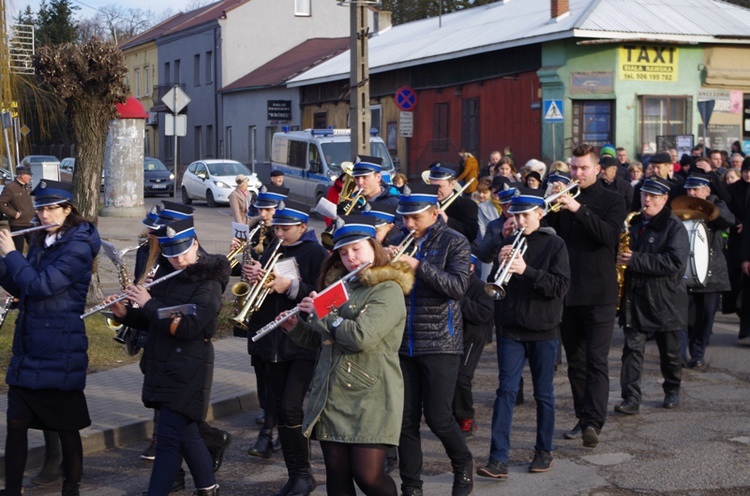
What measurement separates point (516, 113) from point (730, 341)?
60.9 ft

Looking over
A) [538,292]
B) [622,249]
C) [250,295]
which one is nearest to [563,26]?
[622,249]

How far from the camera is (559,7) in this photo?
29.7m

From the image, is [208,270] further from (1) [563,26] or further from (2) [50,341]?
(1) [563,26]

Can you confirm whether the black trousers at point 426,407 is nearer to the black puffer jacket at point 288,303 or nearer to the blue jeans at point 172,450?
the black puffer jacket at point 288,303

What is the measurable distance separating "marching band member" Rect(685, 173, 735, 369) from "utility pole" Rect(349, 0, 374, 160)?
19.9ft

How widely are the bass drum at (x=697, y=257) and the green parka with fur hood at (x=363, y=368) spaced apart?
5.53m

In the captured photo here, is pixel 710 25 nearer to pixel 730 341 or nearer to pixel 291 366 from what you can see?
pixel 730 341

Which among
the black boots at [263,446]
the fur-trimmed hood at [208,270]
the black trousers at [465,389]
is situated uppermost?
the fur-trimmed hood at [208,270]

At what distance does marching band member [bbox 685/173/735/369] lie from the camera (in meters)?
11.0

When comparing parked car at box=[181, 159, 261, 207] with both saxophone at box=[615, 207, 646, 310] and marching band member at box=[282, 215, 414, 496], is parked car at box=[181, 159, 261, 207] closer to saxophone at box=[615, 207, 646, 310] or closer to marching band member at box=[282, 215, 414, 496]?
saxophone at box=[615, 207, 646, 310]

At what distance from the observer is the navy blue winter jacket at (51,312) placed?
6531mm

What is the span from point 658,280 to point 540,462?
2.39m

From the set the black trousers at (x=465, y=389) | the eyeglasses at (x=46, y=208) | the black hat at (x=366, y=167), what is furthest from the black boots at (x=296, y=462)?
the black hat at (x=366, y=167)

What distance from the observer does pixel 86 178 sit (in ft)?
47.2
